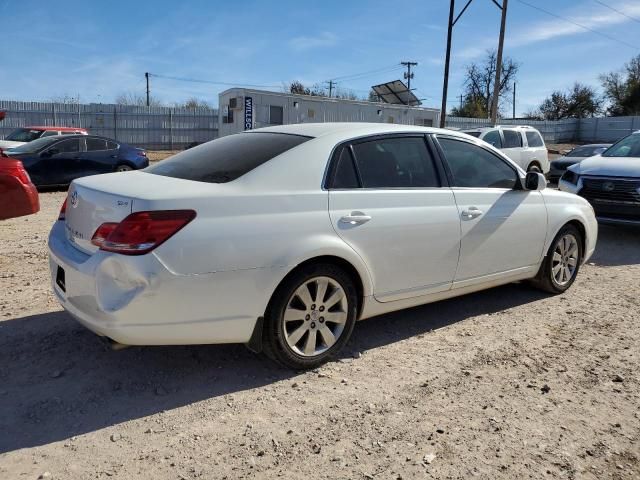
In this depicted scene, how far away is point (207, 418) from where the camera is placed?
3.12 m

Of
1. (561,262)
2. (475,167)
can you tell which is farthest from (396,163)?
(561,262)

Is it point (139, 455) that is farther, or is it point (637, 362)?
point (637, 362)

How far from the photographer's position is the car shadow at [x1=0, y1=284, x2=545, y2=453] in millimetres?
3064

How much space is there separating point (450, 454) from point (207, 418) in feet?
4.26

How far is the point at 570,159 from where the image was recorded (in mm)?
16734

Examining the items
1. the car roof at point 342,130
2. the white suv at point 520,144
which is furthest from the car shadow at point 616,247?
the white suv at point 520,144

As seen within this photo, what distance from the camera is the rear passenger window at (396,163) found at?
395 cm

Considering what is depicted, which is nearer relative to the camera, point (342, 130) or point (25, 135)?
point (342, 130)

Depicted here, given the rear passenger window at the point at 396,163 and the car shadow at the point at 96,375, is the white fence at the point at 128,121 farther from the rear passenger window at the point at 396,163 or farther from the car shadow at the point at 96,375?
the rear passenger window at the point at 396,163

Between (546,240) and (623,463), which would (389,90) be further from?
(623,463)

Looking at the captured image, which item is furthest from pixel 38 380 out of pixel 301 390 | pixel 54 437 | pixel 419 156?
pixel 419 156

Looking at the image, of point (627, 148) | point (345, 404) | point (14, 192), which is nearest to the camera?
point (345, 404)

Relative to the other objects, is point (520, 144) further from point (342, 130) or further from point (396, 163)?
point (342, 130)

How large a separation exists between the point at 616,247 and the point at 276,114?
63.7 feet
